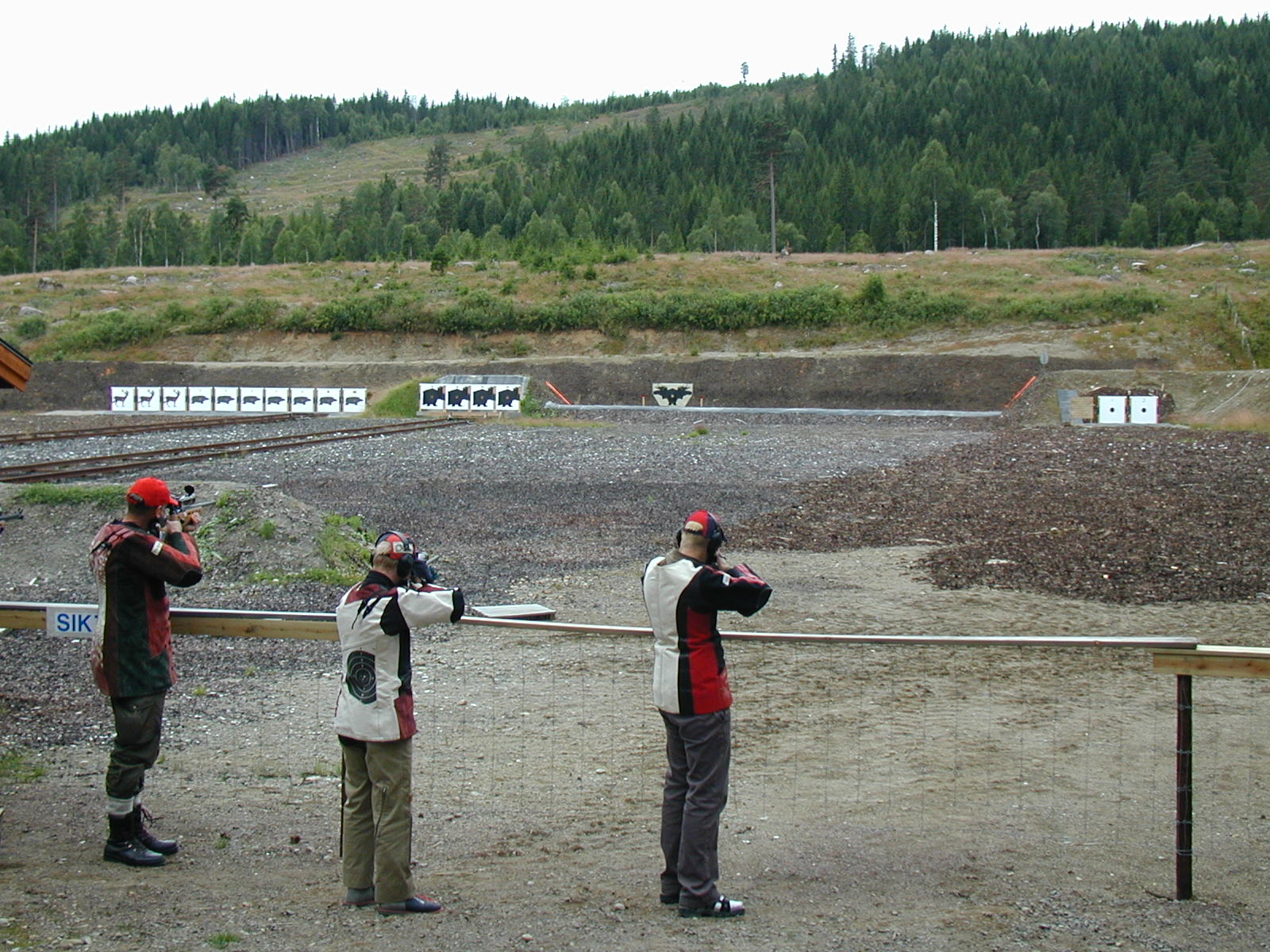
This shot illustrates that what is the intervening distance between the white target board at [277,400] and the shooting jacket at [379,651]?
50.5 meters

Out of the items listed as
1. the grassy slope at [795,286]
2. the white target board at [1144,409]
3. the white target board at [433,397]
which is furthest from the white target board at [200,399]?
→ the white target board at [1144,409]

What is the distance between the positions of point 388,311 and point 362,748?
214 ft

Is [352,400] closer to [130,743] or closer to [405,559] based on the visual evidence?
[130,743]

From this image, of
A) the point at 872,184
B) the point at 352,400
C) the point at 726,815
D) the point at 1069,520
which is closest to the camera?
the point at 726,815

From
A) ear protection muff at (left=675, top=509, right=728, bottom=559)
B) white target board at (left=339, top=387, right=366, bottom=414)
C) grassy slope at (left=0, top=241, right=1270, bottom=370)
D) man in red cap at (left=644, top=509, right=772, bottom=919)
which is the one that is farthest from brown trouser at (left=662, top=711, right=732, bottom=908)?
grassy slope at (left=0, top=241, right=1270, bottom=370)

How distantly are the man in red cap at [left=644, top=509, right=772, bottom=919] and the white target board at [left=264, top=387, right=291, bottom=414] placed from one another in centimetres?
5088

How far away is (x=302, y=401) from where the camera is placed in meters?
53.5

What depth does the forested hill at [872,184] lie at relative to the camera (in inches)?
4683

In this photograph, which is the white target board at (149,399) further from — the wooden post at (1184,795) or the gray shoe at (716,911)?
the wooden post at (1184,795)

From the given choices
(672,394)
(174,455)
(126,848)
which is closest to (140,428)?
(174,455)

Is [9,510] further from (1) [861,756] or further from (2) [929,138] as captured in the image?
(2) [929,138]

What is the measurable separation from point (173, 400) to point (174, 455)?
27.1 m

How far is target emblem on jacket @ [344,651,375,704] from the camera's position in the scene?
5262mm

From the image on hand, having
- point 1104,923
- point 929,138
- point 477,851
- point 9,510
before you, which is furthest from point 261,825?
point 929,138
